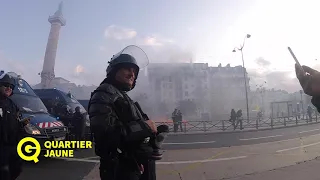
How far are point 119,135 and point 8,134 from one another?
1.65m

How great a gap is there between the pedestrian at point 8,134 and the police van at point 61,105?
19.3ft

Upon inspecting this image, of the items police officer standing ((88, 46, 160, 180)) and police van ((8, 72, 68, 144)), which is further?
police van ((8, 72, 68, 144))

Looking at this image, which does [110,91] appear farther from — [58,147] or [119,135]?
[58,147]

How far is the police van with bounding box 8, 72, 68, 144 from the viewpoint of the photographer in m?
5.29

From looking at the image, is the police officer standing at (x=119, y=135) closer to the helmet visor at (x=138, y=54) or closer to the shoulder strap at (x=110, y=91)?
the shoulder strap at (x=110, y=91)

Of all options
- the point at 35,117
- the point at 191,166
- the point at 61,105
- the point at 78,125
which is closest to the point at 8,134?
the point at 35,117

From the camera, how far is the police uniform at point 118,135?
1621 millimetres

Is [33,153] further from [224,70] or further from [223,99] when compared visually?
[224,70]

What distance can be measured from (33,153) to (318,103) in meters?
4.06

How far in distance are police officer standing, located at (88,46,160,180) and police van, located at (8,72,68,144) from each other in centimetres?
393

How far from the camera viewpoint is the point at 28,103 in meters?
6.34

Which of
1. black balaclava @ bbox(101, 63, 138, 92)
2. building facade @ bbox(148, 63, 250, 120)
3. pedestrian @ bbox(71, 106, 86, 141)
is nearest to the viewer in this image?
black balaclava @ bbox(101, 63, 138, 92)

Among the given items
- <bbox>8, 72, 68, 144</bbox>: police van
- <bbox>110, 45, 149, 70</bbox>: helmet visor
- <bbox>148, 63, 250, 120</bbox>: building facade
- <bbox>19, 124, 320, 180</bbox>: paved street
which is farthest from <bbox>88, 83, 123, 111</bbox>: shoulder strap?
<bbox>148, 63, 250, 120</bbox>: building facade

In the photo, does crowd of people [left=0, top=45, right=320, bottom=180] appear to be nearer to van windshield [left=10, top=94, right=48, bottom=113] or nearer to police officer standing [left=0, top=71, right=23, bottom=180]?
police officer standing [left=0, top=71, right=23, bottom=180]
